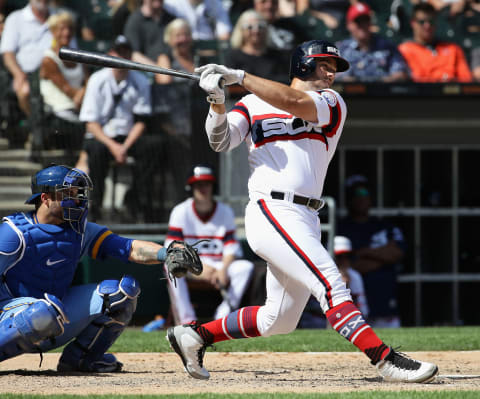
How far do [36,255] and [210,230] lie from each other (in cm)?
366

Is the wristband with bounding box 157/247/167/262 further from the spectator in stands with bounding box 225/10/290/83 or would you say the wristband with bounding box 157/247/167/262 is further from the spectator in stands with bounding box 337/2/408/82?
the spectator in stands with bounding box 337/2/408/82

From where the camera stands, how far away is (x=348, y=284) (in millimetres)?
7836

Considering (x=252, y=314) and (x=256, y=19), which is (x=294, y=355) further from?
(x=256, y=19)

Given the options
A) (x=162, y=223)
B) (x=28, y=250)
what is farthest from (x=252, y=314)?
(x=162, y=223)


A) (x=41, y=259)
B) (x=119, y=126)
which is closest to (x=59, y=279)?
(x=41, y=259)

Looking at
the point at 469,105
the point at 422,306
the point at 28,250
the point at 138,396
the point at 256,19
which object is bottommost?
the point at 422,306

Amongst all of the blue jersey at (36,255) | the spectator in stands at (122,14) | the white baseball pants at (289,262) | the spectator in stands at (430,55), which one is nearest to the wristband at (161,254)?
the blue jersey at (36,255)

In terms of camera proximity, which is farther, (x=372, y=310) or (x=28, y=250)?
(x=372, y=310)

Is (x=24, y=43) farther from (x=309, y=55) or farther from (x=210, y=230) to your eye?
(x=309, y=55)

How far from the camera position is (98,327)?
14.3 ft

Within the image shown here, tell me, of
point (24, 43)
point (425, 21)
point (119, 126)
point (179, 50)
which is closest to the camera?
point (119, 126)

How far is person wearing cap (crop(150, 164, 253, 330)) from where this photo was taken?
7.48 m

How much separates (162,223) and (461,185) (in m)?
3.72

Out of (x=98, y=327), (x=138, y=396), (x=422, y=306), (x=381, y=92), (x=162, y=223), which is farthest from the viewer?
(x=422, y=306)
